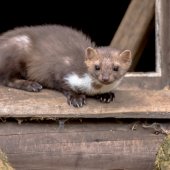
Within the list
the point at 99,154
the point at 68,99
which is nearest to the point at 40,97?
the point at 68,99

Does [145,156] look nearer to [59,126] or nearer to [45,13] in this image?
[59,126]

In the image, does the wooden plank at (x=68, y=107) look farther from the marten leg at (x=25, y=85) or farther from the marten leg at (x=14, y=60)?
the marten leg at (x=14, y=60)

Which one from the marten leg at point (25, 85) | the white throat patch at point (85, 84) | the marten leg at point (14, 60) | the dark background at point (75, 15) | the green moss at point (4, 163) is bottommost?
the green moss at point (4, 163)

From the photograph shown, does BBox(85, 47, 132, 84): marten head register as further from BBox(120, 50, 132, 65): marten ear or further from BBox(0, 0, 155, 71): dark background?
BBox(0, 0, 155, 71): dark background

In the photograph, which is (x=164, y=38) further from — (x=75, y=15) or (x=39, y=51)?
(x=75, y=15)

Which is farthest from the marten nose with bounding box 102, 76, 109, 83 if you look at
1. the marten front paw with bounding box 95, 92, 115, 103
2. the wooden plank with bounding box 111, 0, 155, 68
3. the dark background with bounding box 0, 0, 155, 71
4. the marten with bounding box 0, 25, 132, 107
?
the dark background with bounding box 0, 0, 155, 71

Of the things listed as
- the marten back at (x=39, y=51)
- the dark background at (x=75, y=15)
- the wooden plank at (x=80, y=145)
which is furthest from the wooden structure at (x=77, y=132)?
the dark background at (x=75, y=15)
